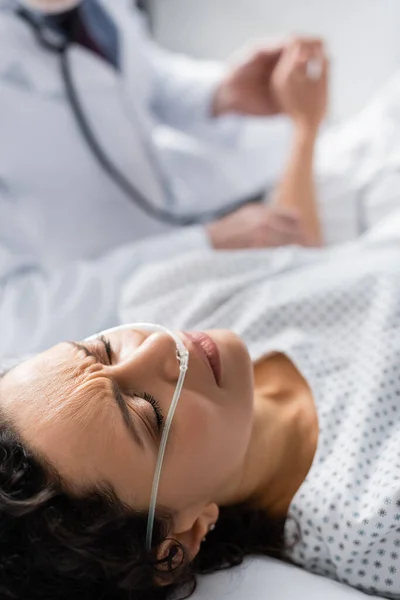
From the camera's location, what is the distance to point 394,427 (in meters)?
0.79

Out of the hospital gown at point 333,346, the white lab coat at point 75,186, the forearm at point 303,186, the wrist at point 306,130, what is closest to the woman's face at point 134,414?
the hospital gown at point 333,346

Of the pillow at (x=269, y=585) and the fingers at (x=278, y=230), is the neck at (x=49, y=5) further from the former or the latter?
A: the pillow at (x=269, y=585)

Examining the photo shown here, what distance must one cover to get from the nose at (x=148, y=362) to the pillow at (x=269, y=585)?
0.80ft

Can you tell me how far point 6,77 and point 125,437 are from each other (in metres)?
0.83

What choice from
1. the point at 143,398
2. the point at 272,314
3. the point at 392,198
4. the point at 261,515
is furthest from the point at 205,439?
the point at 392,198

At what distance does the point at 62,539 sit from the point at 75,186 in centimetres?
78

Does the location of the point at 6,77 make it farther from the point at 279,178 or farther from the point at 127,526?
the point at 127,526

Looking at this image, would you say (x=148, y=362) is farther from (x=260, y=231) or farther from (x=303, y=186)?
(x=303, y=186)

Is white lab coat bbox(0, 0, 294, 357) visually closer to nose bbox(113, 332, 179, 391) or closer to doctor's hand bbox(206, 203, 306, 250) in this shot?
doctor's hand bbox(206, 203, 306, 250)

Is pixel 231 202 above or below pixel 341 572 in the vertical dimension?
above

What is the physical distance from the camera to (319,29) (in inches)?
72.2

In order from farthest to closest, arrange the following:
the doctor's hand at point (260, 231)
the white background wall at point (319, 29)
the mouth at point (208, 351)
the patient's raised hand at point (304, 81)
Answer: the white background wall at point (319, 29) → the patient's raised hand at point (304, 81) → the doctor's hand at point (260, 231) → the mouth at point (208, 351)

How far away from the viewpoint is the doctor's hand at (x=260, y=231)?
120cm

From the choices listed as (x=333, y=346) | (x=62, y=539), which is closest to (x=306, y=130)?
(x=333, y=346)
